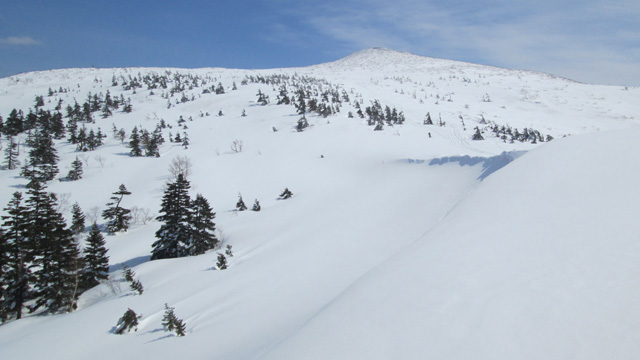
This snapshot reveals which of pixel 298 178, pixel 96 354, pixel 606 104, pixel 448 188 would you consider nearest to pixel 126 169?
pixel 298 178

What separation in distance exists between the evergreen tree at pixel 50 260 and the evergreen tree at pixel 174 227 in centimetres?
601

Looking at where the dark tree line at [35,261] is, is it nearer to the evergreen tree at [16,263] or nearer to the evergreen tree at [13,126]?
the evergreen tree at [16,263]

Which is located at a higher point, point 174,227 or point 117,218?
point 174,227

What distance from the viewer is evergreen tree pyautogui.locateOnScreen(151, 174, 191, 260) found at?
989 inches

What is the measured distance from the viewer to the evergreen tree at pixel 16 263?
60.1 feet

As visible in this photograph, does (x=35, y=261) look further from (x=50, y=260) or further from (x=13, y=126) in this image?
(x=13, y=126)

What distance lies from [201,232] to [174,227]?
252 centimetres

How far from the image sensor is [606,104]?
9400 centimetres

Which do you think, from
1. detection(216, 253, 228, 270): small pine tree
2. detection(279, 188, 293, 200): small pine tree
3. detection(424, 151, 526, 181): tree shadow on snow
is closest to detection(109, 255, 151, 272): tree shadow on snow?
detection(216, 253, 228, 270): small pine tree

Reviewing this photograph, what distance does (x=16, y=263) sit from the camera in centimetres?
→ 1886

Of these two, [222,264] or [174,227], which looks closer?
[222,264]

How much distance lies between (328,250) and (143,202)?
4105cm

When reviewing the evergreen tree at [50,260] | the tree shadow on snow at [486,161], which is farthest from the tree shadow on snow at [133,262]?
the tree shadow on snow at [486,161]

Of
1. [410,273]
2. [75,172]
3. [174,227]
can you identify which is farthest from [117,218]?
[410,273]
